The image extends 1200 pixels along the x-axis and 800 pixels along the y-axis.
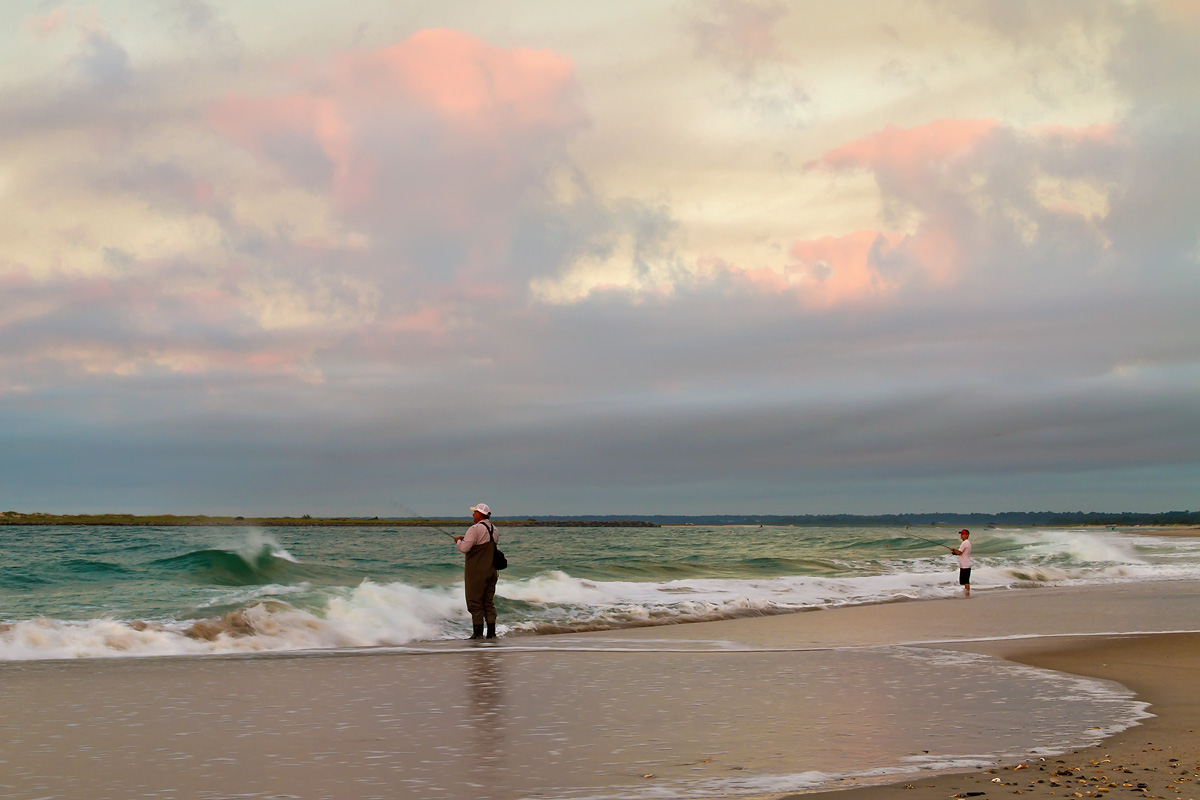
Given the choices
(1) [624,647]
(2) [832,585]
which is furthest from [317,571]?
(1) [624,647]

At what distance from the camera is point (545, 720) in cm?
789

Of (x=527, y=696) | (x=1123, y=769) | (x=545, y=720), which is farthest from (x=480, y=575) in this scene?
(x=1123, y=769)

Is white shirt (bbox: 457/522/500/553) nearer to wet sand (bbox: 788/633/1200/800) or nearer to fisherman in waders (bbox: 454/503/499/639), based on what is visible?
fisherman in waders (bbox: 454/503/499/639)

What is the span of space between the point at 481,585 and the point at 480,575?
6.5 inches

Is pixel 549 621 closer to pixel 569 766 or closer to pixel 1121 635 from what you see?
pixel 1121 635

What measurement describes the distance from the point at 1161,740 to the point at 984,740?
4.11 ft

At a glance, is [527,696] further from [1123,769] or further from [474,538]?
[474,538]

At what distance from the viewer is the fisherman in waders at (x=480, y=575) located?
14984mm

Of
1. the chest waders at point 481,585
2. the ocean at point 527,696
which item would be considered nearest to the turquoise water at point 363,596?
the ocean at point 527,696

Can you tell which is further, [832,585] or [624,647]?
[832,585]

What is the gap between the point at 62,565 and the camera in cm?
2864

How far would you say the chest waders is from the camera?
15.0m

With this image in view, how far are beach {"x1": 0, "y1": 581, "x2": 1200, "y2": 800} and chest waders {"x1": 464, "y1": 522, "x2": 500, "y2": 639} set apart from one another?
85 cm

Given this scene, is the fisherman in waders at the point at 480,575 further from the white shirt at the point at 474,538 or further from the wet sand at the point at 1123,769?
the wet sand at the point at 1123,769
